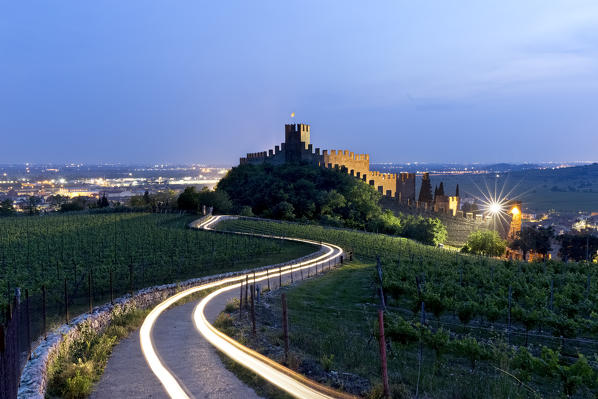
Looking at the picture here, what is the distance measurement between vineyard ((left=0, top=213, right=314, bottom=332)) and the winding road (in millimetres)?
3006

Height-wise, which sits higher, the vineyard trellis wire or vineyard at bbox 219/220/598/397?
vineyard at bbox 219/220/598/397

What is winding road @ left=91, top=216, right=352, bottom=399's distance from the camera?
34.1ft

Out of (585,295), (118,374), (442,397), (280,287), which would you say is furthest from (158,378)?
(585,295)

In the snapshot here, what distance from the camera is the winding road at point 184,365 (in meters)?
10.4

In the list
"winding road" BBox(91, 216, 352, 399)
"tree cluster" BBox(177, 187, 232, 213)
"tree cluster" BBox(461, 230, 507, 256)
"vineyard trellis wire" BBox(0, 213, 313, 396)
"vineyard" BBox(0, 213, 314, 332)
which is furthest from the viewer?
"tree cluster" BBox(177, 187, 232, 213)

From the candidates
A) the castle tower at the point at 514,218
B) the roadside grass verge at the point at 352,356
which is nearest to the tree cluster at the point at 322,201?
the castle tower at the point at 514,218

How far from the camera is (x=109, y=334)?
14.7 metres

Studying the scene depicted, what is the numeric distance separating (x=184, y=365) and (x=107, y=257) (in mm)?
23848

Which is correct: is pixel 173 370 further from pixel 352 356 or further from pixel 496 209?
pixel 496 209

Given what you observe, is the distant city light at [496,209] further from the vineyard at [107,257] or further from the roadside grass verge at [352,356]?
the roadside grass verge at [352,356]

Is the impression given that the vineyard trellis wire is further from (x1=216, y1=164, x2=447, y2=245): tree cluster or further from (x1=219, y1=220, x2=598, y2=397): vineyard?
(x1=216, y1=164, x2=447, y2=245): tree cluster

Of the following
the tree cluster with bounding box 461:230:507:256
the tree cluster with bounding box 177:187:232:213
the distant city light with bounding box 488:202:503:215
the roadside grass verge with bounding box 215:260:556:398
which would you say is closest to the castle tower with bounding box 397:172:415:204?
the distant city light with bounding box 488:202:503:215

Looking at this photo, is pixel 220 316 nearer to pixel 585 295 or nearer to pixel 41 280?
pixel 41 280

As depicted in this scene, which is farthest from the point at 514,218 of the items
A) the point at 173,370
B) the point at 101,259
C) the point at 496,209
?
the point at 173,370
